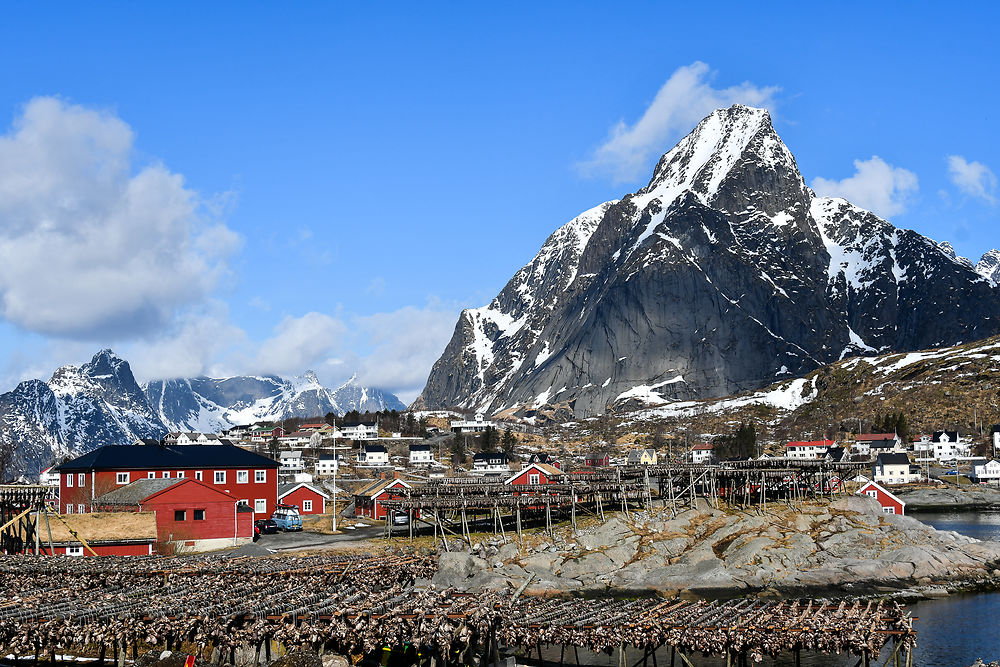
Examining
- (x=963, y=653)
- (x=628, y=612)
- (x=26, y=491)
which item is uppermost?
(x=26, y=491)

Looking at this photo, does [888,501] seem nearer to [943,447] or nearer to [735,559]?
[735,559]

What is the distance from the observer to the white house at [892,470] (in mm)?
142000

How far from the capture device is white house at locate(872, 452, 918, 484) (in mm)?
142000

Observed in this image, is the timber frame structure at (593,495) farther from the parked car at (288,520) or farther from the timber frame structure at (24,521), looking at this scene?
the timber frame structure at (24,521)

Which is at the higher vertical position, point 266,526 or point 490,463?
point 490,463

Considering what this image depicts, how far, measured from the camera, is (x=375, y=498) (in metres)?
83.6

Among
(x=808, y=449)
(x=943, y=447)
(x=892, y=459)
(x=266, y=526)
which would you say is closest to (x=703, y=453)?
(x=808, y=449)

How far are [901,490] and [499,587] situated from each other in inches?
3835

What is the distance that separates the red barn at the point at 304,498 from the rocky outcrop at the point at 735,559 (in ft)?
98.8

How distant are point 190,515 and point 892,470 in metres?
114

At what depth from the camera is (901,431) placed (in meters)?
A: 174

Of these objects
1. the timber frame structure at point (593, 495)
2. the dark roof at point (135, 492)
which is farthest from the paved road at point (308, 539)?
the dark roof at point (135, 492)

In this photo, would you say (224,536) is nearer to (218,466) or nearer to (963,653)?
(218,466)

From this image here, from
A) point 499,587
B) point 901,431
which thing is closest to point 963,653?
point 499,587
